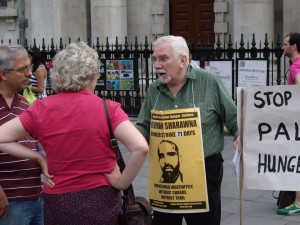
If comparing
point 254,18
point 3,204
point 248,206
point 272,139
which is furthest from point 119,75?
point 3,204

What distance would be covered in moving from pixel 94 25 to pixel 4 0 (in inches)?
177

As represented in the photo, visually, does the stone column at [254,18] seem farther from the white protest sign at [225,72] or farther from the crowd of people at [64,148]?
the crowd of people at [64,148]

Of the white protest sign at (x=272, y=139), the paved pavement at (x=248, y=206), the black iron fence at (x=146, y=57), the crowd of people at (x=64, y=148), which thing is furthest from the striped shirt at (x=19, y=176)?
the black iron fence at (x=146, y=57)

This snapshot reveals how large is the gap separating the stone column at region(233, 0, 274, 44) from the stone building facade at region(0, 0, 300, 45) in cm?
2

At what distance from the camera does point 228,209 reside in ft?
25.4

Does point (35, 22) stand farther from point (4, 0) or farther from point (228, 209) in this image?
point (228, 209)

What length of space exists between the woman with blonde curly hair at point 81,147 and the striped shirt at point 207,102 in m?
1.07

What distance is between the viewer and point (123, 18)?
18.2m

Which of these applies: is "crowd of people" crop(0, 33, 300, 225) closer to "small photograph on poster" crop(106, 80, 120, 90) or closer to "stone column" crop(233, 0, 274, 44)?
"small photograph on poster" crop(106, 80, 120, 90)

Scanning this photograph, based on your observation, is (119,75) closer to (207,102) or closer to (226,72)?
(226,72)

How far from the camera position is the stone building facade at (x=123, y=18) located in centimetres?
1692

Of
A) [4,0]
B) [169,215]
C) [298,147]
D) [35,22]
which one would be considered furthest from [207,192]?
[4,0]

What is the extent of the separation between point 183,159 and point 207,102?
424mm

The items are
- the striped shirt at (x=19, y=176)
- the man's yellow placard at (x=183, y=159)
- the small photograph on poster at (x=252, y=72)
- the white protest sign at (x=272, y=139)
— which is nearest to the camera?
the striped shirt at (x=19, y=176)
